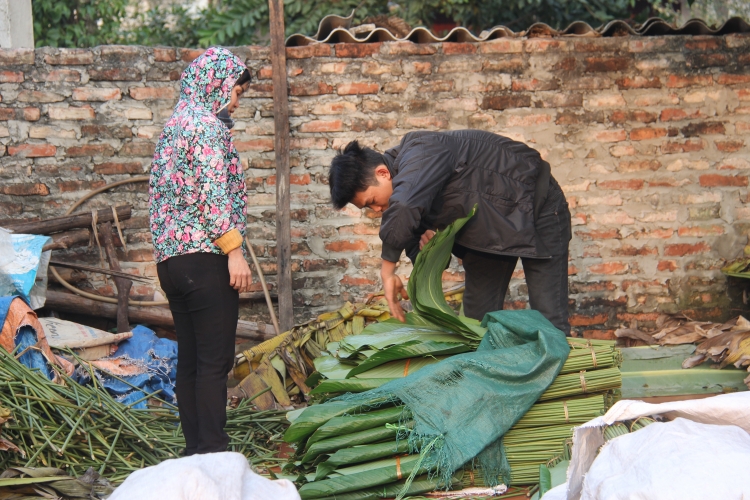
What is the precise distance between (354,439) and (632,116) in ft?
10.8

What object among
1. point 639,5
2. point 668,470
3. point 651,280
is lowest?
point 651,280

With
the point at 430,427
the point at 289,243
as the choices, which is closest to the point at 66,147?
the point at 289,243

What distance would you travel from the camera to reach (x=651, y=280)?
4.95 metres

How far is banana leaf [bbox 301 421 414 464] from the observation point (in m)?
2.49

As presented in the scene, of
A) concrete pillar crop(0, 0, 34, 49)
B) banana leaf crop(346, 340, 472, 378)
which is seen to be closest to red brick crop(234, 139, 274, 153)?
concrete pillar crop(0, 0, 34, 49)

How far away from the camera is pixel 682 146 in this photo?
16.0 ft

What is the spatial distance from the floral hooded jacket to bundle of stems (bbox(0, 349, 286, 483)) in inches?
31.7

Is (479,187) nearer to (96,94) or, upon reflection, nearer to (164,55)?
(164,55)

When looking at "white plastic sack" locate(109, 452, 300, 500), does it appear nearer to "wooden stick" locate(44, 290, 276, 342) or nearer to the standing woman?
the standing woman

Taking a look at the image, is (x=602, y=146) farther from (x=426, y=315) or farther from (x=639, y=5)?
(x=639, y=5)

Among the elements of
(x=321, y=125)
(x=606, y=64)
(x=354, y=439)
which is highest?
(x=606, y=64)

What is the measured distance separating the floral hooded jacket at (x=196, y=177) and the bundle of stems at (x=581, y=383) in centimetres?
133

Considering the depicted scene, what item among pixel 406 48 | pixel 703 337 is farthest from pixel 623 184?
pixel 406 48

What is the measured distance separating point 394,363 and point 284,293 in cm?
197
